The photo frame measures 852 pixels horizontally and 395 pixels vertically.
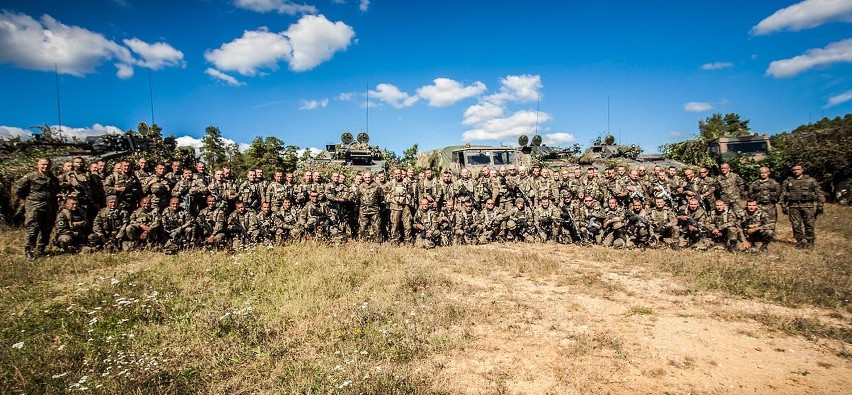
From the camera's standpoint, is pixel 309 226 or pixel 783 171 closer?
pixel 309 226

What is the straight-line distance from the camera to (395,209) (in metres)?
9.36

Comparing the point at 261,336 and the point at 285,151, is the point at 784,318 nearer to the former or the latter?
the point at 261,336

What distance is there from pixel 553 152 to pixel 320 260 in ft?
51.6

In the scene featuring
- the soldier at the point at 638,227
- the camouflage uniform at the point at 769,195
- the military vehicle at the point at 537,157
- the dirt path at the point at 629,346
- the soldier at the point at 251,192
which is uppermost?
the military vehicle at the point at 537,157

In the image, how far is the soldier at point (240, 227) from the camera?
8.44m

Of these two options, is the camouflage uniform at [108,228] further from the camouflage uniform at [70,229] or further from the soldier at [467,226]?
A: the soldier at [467,226]

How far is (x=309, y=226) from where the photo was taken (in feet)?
28.9

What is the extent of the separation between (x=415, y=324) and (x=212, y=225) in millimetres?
6150

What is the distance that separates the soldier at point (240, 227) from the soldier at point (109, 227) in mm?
1987

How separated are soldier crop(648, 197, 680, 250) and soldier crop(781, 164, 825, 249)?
2562 millimetres

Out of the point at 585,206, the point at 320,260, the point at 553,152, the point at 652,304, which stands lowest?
the point at 652,304

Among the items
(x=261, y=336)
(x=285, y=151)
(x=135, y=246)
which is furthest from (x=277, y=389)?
(x=285, y=151)

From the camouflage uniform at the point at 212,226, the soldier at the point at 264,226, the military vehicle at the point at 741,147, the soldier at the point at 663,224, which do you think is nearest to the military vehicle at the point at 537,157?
the military vehicle at the point at 741,147

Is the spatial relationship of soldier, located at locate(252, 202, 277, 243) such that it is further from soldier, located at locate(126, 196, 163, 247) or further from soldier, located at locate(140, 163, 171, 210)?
soldier, located at locate(140, 163, 171, 210)
